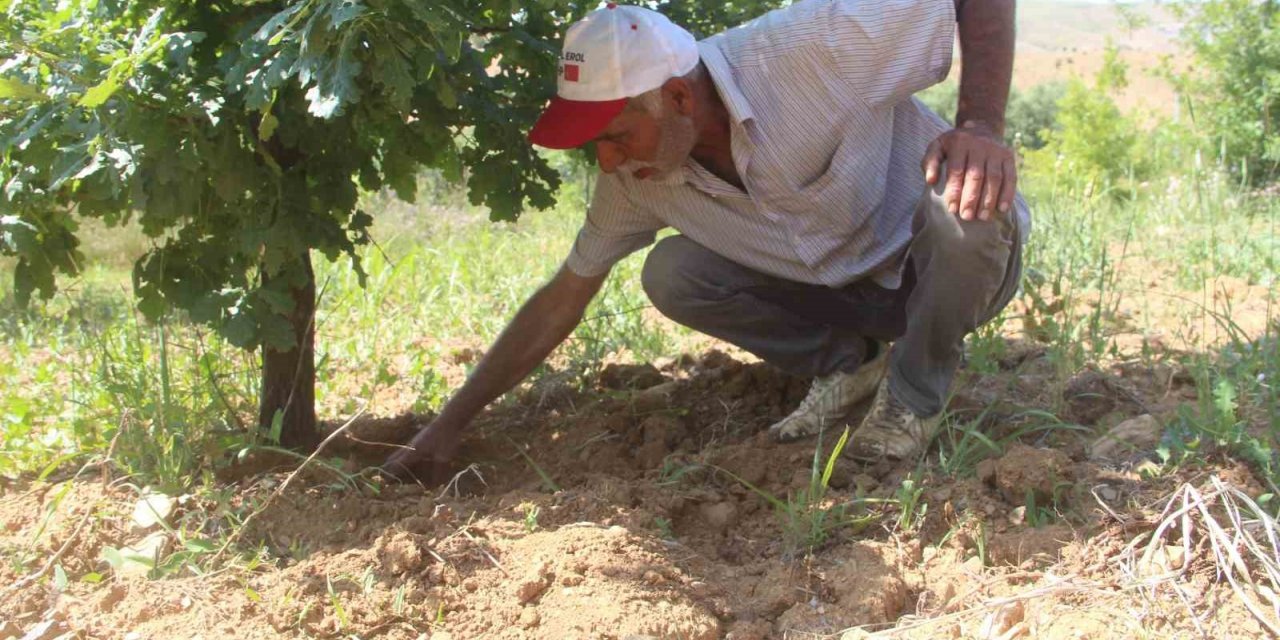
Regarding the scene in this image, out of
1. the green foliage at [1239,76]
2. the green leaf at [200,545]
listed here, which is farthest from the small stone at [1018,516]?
the green foliage at [1239,76]

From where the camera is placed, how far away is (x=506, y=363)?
3068 millimetres

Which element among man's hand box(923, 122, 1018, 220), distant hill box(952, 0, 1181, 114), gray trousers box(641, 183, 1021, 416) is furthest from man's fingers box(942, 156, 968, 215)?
distant hill box(952, 0, 1181, 114)

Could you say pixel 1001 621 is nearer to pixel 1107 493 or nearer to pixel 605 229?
pixel 1107 493

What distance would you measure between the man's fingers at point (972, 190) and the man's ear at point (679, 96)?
2.22ft

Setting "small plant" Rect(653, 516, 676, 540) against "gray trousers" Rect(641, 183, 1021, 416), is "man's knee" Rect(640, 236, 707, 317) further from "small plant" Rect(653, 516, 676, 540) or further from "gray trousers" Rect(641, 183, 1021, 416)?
"small plant" Rect(653, 516, 676, 540)

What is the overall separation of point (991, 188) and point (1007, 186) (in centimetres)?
5

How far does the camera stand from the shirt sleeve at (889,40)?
2.74 m

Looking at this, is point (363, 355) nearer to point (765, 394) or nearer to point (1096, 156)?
point (765, 394)

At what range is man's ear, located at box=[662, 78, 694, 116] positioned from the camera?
275cm

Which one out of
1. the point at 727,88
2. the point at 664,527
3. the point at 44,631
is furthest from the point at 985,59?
the point at 44,631

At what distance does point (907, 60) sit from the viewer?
2770 millimetres

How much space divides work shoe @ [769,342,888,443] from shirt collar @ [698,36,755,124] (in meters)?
0.83

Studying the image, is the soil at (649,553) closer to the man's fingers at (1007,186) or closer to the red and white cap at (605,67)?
the man's fingers at (1007,186)

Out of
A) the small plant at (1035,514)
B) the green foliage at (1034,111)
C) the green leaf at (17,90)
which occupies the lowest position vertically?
the small plant at (1035,514)
